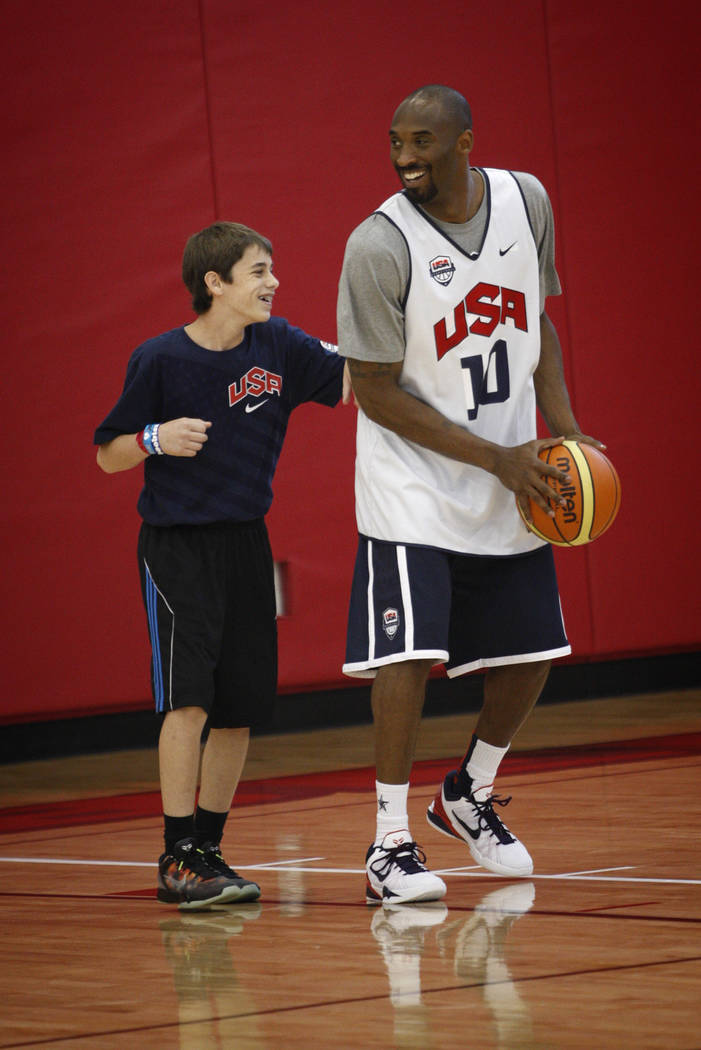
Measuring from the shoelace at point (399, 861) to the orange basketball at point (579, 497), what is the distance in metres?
0.62

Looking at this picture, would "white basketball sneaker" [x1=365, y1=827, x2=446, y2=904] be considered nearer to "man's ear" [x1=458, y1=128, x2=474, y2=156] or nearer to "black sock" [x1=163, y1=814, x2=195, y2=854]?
"black sock" [x1=163, y1=814, x2=195, y2=854]

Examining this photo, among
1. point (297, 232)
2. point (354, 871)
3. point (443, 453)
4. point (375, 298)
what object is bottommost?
point (354, 871)

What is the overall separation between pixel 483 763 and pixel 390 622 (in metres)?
0.44

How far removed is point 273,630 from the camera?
373cm

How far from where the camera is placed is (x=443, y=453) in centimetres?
341

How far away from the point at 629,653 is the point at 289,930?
4991 millimetres

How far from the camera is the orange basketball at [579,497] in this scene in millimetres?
3348

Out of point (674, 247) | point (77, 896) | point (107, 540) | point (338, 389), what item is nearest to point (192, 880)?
point (77, 896)

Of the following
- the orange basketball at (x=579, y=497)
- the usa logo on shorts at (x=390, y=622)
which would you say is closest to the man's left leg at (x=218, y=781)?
the usa logo on shorts at (x=390, y=622)

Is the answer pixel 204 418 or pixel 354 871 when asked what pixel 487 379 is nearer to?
pixel 204 418

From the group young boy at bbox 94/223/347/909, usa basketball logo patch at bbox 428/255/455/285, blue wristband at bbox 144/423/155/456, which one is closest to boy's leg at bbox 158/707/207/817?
young boy at bbox 94/223/347/909

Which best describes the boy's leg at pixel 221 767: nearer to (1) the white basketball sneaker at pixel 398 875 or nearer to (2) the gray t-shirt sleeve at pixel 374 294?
(1) the white basketball sneaker at pixel 398 875

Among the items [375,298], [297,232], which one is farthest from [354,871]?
[297,232]

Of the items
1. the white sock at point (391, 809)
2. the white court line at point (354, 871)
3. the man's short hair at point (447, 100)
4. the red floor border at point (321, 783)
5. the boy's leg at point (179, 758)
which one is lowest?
the red floor border at point (321, 783)
